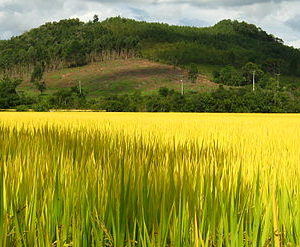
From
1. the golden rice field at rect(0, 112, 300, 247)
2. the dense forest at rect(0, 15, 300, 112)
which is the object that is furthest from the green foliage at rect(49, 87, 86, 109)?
the golden rice field at rect(0, 112, 300, 247)

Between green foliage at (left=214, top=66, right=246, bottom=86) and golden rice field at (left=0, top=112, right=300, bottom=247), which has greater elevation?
green foliage at (left=214, top=66, right=246, bottom=86)

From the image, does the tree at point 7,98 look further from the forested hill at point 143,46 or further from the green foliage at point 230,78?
the forested hill at point 143,46

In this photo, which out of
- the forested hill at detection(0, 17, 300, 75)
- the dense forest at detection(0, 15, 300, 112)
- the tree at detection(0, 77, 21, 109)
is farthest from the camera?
the forested hill at detection(0, 17, 300, 75)

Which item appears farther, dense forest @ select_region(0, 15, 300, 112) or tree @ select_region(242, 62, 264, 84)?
dense forest @ select_region(0, 15, 300, 112)

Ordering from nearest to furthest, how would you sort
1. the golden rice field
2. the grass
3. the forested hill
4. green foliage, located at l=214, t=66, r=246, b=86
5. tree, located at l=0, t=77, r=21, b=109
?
the golden rice field < tree, located at l=0, t=77, r=21, b=109 < the grass < green foliage, located at l=214, t=66, r=246, b=86 < the forested hill

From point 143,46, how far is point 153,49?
4115mm

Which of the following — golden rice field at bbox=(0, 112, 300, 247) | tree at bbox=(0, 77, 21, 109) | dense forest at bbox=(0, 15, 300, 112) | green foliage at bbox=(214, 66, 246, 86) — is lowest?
golden rice field at bbox=(0, 112, 300, 247)

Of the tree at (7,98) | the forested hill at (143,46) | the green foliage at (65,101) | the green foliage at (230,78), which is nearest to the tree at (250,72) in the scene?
the green foliage at (230,78)

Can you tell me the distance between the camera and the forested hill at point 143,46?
113 metres

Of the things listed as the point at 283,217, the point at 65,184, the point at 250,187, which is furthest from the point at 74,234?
the point at 250,187

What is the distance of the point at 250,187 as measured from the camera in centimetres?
157

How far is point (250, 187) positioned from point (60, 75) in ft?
336

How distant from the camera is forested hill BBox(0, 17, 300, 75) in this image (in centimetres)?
11300

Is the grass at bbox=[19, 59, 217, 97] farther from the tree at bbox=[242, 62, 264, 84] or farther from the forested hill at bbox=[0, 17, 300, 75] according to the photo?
the tree at bbox=[242, 62, 264, 84]
